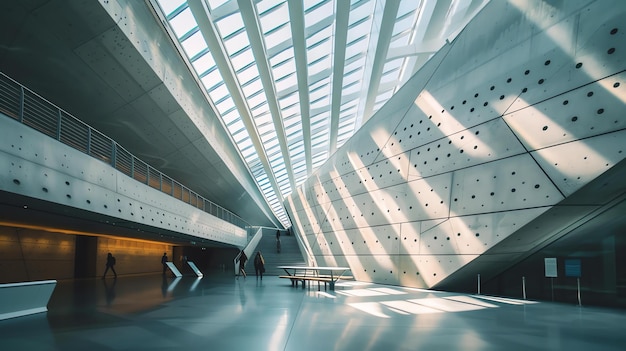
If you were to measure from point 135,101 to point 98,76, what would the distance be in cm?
172

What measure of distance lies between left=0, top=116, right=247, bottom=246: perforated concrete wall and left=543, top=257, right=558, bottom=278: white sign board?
10152mm

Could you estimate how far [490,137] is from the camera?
30.7ft

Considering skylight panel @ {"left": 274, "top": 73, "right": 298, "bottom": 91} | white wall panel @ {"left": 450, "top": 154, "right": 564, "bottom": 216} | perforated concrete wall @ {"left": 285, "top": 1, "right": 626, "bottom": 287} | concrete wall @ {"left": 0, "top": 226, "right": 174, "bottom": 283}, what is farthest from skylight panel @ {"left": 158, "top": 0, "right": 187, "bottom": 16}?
concrete wall @ {"left": 0, "top": 226, "right": 174, "bottom": 283}

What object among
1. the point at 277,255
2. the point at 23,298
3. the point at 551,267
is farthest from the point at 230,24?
the point at 277,255

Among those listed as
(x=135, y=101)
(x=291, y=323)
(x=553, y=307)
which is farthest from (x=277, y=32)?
(x=553, y=307)

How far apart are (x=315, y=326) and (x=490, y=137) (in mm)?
6260

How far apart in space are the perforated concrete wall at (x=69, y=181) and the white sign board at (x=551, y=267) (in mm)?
10152

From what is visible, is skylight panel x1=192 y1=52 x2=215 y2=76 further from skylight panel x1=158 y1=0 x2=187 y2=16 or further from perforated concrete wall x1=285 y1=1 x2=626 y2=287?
perforated concrete wall x1=285 y1=1 x2=626 y2=287

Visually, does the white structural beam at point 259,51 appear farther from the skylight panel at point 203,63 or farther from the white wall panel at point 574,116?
the white wall panel at point 574,116

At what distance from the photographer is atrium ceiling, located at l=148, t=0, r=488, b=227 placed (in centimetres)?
955

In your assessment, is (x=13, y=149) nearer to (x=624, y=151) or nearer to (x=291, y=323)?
(x=291, y=323)

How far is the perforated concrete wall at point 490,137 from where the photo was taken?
7508mm

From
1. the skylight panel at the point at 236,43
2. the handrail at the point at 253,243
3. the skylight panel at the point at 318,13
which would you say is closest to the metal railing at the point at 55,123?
the skylight panel at the point at 236,43

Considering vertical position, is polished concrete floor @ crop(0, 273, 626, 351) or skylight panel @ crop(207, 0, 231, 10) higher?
skylight panel @ crop(207, 0, 231, 10)
